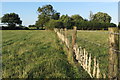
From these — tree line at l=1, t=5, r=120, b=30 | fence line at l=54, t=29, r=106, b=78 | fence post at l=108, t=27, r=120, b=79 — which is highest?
tree line at l=1, t=5, r=120, b=30

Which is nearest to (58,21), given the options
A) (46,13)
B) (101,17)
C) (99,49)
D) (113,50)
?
(46,13)

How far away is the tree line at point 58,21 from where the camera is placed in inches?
2788

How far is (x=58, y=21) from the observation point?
66312 mm

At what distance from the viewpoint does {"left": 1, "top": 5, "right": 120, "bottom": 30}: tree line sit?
7081 cm

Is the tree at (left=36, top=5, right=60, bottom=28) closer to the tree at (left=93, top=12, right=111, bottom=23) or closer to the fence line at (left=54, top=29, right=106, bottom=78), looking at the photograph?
the tree at (left=93, top=12, right=111, bottom=23)

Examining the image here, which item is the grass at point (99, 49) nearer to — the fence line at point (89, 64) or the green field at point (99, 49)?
the green field at point (99, 49)

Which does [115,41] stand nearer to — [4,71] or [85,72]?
[85,72]

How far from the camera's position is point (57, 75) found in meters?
4.40

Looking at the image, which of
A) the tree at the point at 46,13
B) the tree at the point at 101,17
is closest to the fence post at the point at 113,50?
the tree at the point at 46,13

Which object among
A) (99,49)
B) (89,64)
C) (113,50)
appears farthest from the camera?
(99,49)

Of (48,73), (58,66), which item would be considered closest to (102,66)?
(58,66)

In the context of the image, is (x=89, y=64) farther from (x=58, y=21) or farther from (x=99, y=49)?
(x=58, y=21)

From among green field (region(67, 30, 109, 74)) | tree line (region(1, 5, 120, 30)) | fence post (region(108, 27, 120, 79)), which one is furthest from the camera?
tree line (region(1, 5, 120, 30))

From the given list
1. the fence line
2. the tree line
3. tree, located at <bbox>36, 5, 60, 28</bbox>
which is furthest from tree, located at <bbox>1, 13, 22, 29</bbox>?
the fence line
